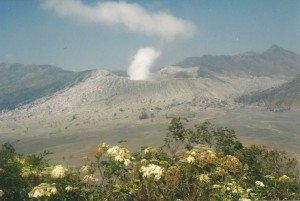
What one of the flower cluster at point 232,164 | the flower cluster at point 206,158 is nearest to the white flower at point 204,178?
the flower cluster at point 206,158

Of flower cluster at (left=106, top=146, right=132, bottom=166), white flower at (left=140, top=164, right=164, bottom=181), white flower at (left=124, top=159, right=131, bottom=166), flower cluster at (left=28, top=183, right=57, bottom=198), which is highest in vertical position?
flower cluster at (left=106, top=146, right=132, bottom=166)

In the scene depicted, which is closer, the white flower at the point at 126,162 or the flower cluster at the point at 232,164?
Result: the flower cluster at the point at 232,164

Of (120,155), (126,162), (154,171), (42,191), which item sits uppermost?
(120,155)

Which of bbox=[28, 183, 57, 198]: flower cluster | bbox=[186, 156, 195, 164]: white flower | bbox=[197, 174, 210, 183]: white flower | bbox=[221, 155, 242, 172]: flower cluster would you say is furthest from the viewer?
bbox=[197, 174, 210, 183]: white flower

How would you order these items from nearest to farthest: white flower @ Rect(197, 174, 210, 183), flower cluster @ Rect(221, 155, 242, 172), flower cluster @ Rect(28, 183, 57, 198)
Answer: flower cluster @ Rect(28, 183, 57, 198)
flower cluster @ Rect(221, 155, 242, 172)
white flower @ Rect(197, 174, 210, 183)

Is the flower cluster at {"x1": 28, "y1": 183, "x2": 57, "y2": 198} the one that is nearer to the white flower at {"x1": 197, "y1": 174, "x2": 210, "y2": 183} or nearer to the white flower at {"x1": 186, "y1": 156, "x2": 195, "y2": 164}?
the white flower at {"x1": 186, "y1": 156, "x2": 195, "y2": 164}

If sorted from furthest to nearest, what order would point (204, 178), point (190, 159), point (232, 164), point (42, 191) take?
point (204, 178), point (190, 159), point (232, 164), point (42, 191)

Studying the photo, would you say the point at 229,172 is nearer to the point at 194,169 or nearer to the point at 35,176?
the point at 194,169

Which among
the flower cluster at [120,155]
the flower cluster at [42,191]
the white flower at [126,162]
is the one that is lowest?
the flower cluster at [42,191]

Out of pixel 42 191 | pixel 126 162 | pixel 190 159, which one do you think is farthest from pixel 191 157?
pixel 42 191

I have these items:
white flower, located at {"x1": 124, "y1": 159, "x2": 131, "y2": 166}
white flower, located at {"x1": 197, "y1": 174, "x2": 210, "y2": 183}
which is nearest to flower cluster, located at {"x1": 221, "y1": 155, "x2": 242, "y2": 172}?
white flower, located at {"x1": 197, "y1": 174, "x2": 210, "y2": 183}

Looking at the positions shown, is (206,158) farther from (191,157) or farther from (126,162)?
(126,162)

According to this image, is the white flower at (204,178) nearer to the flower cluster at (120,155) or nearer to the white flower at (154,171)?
the white flower at (154,171)

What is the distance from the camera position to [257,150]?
4122 cm
